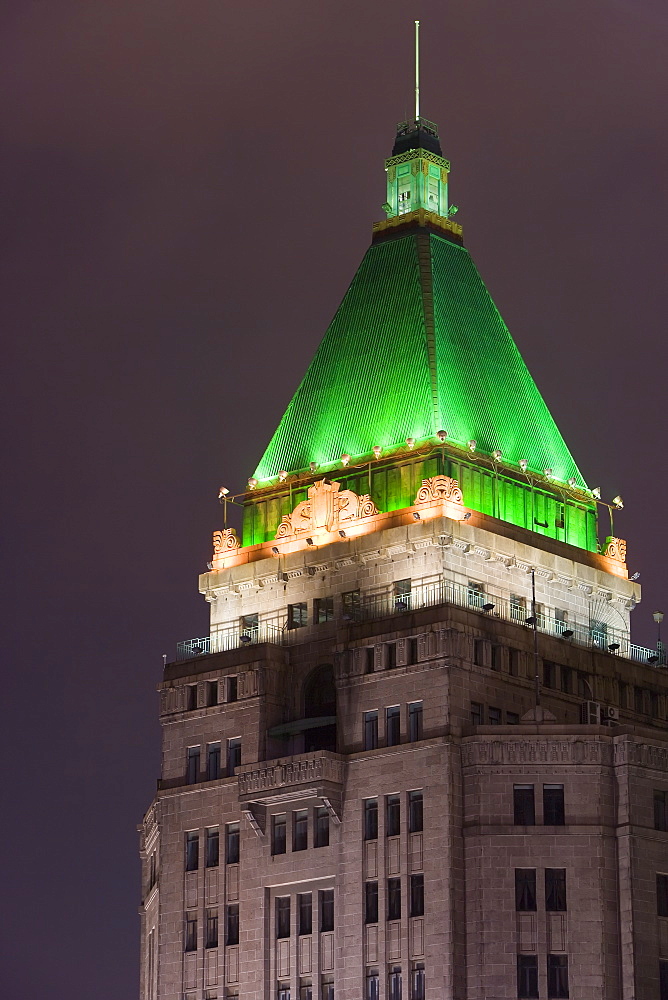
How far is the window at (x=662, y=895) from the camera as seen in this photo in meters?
129

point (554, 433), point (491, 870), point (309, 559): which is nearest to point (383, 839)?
point (491, 870)

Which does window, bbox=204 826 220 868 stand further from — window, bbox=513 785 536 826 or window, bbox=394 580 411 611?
window, bbox=513 785 536 826

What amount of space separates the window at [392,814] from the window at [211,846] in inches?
442

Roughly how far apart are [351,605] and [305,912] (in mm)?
16992

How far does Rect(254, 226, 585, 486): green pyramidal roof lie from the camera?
475 feet

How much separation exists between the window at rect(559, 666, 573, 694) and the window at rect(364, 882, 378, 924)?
16.0 meters

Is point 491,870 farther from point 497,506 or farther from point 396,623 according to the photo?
point 497,506

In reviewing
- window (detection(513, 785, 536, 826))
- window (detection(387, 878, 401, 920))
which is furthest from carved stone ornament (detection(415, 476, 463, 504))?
window (detection(387, 878, 401, 920))

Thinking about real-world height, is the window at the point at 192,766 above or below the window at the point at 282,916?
above

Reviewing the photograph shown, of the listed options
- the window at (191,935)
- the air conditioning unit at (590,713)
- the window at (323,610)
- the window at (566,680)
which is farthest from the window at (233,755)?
the air conditioning unit at (590,713)

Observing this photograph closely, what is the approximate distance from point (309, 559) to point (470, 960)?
26.0 meters

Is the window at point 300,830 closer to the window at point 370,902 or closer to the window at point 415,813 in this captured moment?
the window at point 370,902

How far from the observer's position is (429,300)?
149m

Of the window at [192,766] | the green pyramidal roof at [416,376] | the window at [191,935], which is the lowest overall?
the window at [191,935]
